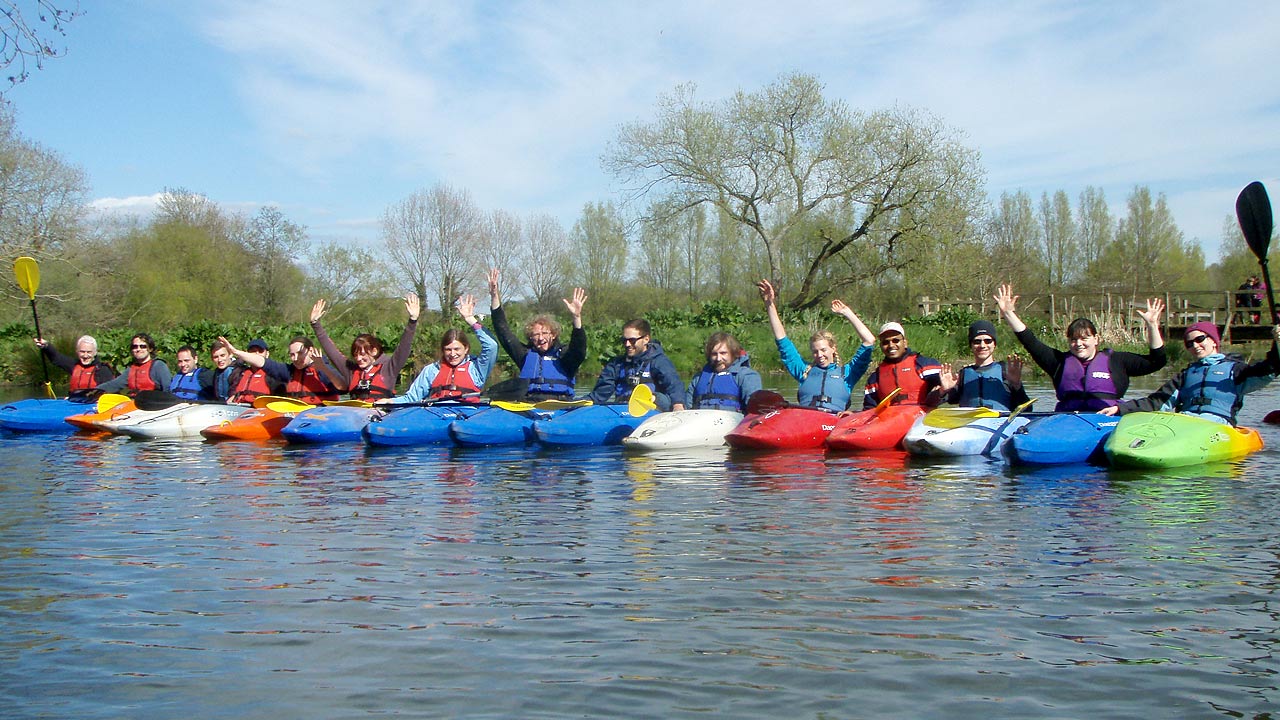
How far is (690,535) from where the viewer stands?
5746mm

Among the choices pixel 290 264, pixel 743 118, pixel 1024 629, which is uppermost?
pixel 743 118

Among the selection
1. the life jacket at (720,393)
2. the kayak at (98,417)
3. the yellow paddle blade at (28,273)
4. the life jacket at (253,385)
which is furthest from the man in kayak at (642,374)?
the yellow paddle blade at (28,273)

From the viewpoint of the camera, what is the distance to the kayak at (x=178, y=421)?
10.9 meters

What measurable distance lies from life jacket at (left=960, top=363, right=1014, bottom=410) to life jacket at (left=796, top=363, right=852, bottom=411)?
101 cm

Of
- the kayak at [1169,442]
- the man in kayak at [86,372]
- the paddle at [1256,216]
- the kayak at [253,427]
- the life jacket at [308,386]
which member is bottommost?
the kayak at [1169,442]

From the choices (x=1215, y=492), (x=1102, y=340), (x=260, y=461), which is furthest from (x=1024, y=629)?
(x=1102, y=340)

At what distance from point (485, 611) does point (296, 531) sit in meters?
1.98

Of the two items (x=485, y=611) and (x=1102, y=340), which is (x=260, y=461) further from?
(x=1102, y=340)

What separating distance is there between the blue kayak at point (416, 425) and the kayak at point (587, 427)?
694 millimetres

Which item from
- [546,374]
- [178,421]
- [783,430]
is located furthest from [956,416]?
[178,421]

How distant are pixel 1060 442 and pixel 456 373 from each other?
5.17m

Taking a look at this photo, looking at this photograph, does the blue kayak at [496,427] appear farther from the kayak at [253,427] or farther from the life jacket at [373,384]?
the kayak at [253,427]

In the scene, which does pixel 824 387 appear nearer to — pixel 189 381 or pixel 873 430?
pixel 873 430

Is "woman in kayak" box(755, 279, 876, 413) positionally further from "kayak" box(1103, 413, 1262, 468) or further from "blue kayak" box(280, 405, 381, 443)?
"blue kayak" box(280, 405, 381, 443)
